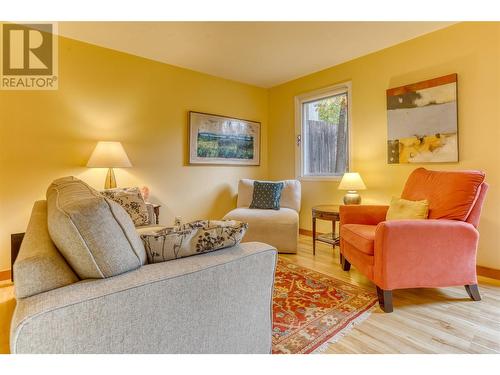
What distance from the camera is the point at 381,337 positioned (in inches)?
60.1

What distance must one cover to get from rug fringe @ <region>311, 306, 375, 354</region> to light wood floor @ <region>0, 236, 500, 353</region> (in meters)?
0.02

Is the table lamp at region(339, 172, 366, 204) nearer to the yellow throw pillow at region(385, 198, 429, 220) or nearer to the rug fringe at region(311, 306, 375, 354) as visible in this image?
the yellow throw pillow at region(385, 198, 429, 220)

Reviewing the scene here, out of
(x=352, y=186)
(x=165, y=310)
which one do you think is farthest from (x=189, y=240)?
(x=352, y=186)

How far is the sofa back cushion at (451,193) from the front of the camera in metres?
1.92

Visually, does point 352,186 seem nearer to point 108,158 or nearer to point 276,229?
point 276,229

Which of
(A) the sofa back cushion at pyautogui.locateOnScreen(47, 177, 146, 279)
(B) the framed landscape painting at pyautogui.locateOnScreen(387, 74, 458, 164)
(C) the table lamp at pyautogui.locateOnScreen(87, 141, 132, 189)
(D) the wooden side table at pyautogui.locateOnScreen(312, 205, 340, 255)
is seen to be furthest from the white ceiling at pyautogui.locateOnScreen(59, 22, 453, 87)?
(A) the sofa back cushion at pyautogui.locateOnScreen(47, 177, 146, 279)

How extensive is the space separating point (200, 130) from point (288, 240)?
1892mm

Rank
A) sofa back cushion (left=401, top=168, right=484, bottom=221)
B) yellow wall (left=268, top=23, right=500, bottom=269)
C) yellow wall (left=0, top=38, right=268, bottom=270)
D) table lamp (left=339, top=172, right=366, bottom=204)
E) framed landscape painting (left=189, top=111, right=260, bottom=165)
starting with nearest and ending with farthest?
sofa back cushion (left=401, top=168, right=484, bottom=221) → yellow wall (left=268, top=23, right=500, bottom=269) → yellow wall (left=0, top=38, right=268, bottom=270) → table lamp (left=339, top=172, right=366, bottom=204) → framed landscape painting (left=189, top=111, right=260, bottom=165)

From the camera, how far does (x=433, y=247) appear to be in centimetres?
182

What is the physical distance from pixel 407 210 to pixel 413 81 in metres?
1.51

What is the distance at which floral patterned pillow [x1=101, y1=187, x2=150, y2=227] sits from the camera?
7.77 feet

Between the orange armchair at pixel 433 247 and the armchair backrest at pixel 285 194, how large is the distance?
Result: 1.64 m

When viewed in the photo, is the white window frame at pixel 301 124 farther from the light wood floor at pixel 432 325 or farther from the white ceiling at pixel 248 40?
the light wood floor at pixel 432 325
